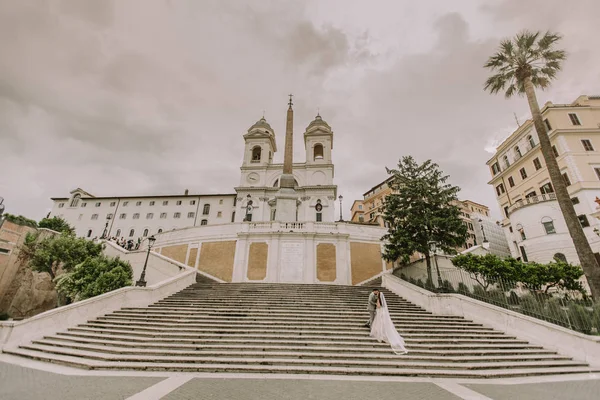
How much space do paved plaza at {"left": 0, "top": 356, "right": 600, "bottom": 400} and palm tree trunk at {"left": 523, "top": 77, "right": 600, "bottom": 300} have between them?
22.4ft

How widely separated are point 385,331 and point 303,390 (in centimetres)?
376

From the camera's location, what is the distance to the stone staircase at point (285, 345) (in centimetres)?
638

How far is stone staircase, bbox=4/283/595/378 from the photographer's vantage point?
251 inches

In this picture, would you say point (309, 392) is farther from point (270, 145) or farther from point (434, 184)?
point (270, 145)

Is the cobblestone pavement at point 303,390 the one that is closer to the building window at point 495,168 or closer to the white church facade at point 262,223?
the white church facade at point 262,223

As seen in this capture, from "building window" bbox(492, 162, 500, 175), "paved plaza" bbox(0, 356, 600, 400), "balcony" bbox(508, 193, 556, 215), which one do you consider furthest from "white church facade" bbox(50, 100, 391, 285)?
"building window" bbox(492, 162, 500, 175)

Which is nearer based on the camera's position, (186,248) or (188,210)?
(186,248)

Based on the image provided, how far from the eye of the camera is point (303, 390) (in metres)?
5.02

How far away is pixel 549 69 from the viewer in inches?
589

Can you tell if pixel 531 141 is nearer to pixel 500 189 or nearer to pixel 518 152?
pixel 518 152

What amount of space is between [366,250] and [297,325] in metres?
12.9

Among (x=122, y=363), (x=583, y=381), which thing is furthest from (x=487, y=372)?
(x=122, y=363)

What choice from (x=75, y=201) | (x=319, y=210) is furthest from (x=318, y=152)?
(x=75, y=201)

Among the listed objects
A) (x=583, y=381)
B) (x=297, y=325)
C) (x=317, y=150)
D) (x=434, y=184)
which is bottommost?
(x=583, y=381)
